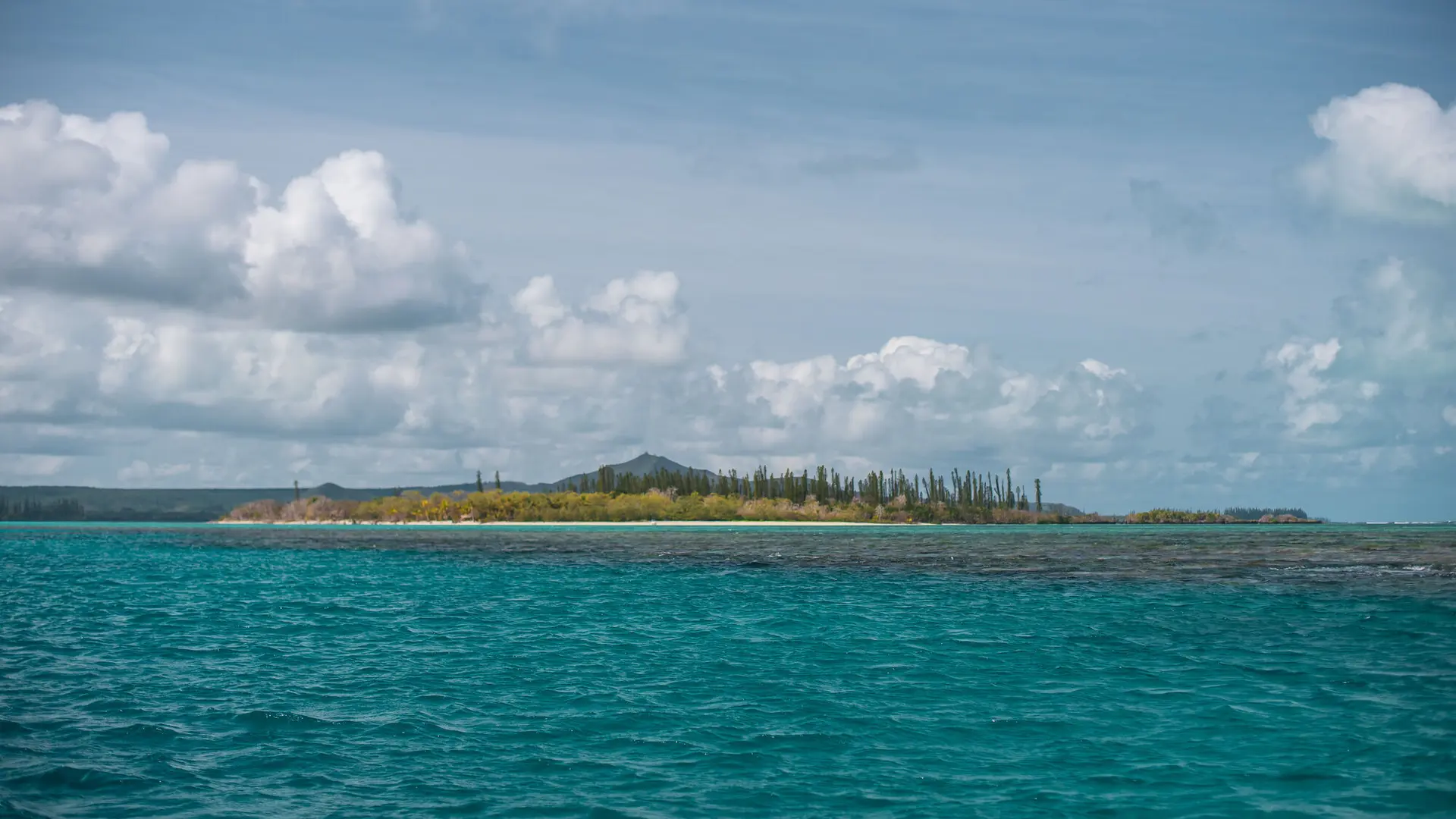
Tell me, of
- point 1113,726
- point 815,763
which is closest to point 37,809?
point 815,763

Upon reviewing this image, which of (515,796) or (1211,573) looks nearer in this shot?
(515,796)

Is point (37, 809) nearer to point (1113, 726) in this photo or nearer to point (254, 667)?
point (254, 667)

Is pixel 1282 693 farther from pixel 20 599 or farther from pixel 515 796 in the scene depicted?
pixel 20 599

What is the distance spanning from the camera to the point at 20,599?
65312mm

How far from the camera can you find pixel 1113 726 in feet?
86.2

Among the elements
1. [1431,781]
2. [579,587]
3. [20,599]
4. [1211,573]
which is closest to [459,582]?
[579,587]

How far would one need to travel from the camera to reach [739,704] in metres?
29.4

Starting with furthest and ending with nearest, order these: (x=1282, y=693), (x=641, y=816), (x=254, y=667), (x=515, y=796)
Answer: (x=254, y=667) → (x=1282, y=693) → (x=515, y=796) → (x=641, y=816)

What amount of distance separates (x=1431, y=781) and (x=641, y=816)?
54.1 ft

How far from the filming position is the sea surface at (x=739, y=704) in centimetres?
2075

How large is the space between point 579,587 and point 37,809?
178ft

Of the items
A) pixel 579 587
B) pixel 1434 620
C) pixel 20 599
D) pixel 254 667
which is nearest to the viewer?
pixel 254 667

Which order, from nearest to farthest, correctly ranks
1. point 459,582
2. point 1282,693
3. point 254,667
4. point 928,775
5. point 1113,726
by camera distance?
point 928,775 < point 1113,726 < point 1282,693 < point 254,667 < point 459,582

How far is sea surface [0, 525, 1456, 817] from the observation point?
2075 cm
